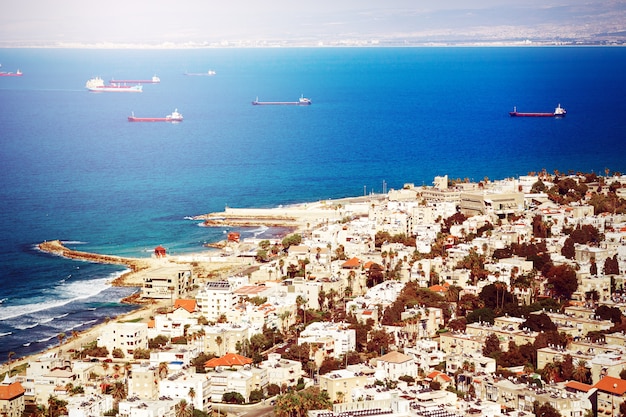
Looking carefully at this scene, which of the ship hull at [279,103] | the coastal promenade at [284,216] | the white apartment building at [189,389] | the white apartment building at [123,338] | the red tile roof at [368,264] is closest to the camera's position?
the white apartment building at [189,389]

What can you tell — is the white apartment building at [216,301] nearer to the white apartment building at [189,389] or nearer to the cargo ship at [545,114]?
the white apartment building at [189,389]

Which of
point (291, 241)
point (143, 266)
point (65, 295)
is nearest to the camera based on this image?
point (65, 295)

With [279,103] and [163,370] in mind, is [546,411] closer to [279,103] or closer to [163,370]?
[163,370]

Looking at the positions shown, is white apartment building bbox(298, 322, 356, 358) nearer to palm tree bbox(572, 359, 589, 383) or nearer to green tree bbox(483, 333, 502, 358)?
green tree bbox(483, 333, 502, 358)

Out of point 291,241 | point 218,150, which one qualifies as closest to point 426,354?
point 291,241

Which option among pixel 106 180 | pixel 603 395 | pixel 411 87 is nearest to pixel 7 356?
pixel 603 395

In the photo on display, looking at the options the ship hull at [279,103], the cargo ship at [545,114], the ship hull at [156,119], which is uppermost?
the cargo ship at [545,114]

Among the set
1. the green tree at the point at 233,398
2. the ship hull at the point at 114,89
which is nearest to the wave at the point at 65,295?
the green tree at the point at 233,398
